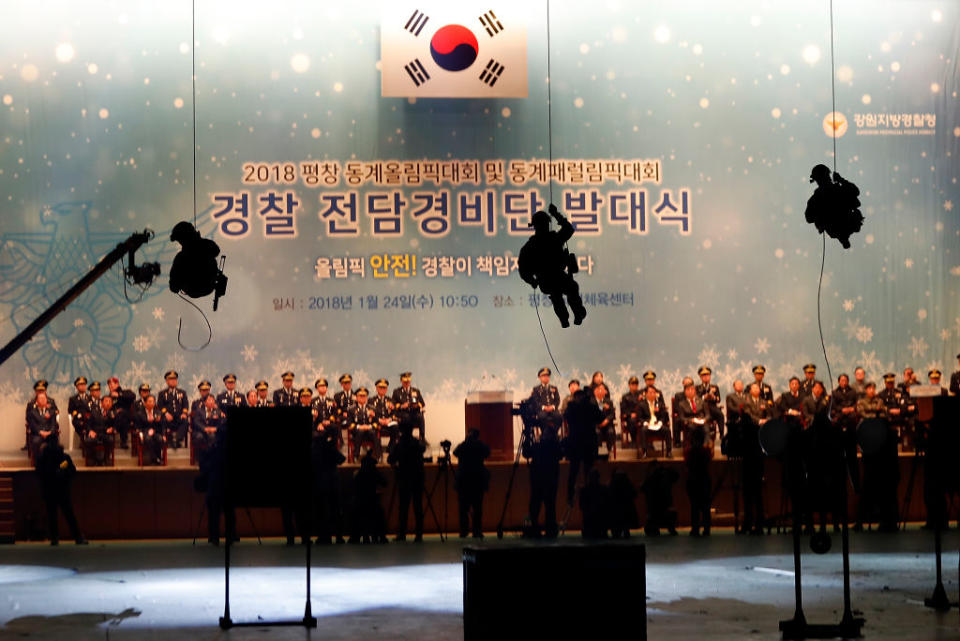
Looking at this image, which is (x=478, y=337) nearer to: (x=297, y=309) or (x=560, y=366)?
(x=560, y=366)

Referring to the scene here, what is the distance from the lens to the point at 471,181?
535 inches

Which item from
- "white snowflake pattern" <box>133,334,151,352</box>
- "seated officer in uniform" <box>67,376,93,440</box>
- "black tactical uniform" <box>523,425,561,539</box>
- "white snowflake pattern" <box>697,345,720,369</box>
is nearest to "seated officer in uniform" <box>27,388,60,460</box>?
"seated officer in uniform" <box>67,376,93,440</box>

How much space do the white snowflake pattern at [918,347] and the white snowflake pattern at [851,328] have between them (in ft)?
1.98

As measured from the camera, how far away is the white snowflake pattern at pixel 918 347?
13.8m

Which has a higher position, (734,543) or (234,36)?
(234,36)

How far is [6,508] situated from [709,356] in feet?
24.6

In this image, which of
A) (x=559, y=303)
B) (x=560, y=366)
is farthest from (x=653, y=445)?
(x=559, y=303)

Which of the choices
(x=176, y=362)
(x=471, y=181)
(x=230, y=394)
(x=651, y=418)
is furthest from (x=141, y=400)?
(x=651, y=418)

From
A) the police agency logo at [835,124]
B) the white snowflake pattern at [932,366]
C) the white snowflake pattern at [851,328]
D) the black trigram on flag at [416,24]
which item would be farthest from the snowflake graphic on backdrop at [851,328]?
the black trigram on flag at [416,24]

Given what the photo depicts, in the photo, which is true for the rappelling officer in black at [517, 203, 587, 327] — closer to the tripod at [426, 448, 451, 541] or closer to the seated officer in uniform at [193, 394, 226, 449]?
the tripod at [426, 448, 451, 541]

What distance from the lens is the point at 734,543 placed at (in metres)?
11.2

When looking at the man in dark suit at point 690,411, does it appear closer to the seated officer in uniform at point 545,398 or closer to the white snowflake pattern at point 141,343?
the seated officer in uniform at point 545,398

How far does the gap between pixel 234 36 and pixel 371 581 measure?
23.0 ft

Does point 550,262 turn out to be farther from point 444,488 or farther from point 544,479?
point 444,488
